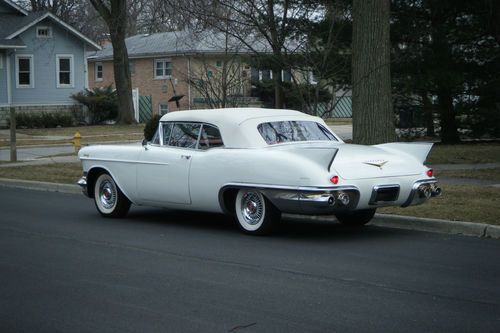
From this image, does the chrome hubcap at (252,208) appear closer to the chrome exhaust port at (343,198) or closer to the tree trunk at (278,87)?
the chrome exhaust port at (343,198)

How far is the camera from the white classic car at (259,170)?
31.3 feet

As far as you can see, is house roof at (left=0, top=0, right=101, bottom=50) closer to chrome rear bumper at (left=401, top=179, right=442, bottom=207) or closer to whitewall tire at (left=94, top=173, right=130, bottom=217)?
whitewall tire at (left=94, top=173, right=130, bottom=217)

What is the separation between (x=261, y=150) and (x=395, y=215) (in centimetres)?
220

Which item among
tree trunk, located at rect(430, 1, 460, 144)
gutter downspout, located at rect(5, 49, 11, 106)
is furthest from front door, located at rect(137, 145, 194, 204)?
gutter downspout, located at rect(5, 49, 11, 106)

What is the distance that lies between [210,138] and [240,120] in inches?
20.2

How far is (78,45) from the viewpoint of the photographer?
142 ft

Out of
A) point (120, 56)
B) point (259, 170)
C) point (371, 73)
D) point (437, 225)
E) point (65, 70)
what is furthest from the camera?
point (65, 70)

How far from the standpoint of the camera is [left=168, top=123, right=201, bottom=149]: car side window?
11031 mm

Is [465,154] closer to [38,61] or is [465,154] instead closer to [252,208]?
[252,208]

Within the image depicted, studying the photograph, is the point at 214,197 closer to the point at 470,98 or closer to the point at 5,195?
the point at 5,195

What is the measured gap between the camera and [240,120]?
1061cm

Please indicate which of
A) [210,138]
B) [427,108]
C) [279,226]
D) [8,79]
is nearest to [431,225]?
[279,226]

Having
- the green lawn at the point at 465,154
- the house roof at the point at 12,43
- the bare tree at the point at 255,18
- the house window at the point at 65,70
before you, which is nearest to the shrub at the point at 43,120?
the house window at the point at 65,70

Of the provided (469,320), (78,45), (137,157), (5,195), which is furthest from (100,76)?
(469,320)
